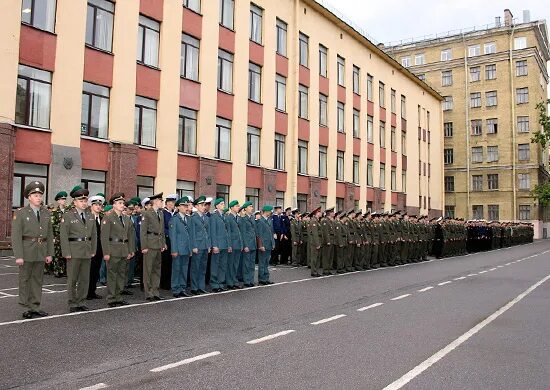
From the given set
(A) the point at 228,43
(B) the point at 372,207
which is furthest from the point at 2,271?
(B) the point at 372,207

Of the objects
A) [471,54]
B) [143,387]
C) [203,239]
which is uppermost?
[471,54]

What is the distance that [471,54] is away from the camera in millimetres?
63875

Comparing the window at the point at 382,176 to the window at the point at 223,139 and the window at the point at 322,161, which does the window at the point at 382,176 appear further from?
the window at the point at 223,139

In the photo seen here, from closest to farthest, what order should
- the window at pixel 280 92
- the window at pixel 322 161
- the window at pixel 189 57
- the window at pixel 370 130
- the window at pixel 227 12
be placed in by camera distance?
the window at pixel 189 57 < the window at pixel 227 12 < the window at pixel 280 92 < the window at pixel 322 161 < the window at pixel 370 130

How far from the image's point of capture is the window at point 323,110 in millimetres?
33428

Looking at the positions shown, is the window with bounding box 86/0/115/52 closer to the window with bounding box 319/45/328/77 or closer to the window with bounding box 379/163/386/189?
the window with bounding box 319/45/328/77

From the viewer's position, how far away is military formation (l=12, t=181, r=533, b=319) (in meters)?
8.51

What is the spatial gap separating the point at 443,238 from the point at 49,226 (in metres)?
21.2

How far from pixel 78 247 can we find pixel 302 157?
23095 mm

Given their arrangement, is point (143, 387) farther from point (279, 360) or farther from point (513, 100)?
point (513, 100)

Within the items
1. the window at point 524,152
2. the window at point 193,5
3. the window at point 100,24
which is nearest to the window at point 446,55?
the window at point 524,152

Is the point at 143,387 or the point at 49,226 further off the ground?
the point at 49,226

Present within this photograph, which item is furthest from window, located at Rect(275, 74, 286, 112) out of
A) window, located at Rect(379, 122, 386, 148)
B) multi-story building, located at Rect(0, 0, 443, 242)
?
window, located at Rect(379, 122, 386, 148)

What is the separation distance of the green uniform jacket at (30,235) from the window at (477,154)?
63.1 m
